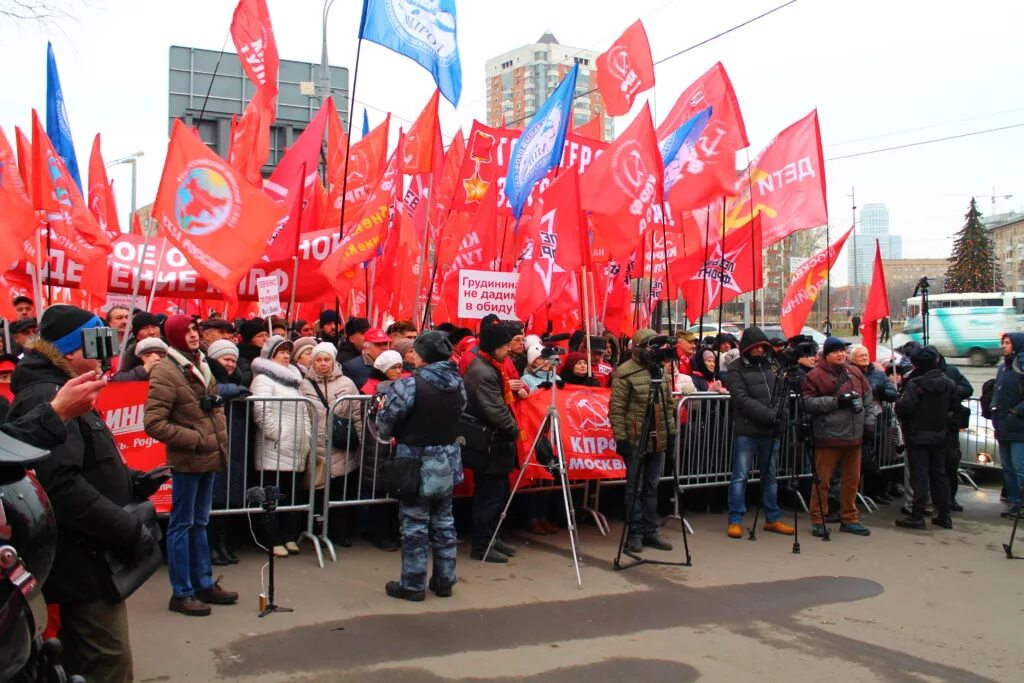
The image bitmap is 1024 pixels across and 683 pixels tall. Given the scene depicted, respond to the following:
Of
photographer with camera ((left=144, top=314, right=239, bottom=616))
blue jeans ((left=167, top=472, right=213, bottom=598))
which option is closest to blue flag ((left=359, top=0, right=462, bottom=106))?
photographer with camera ((left=144, top=314, right=239, bottom=616))

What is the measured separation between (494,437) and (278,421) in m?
1.72

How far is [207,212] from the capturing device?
8023 millimetres

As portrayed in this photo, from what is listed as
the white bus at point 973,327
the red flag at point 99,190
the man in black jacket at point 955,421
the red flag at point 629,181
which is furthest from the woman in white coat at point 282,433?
the white bus at point 973,327

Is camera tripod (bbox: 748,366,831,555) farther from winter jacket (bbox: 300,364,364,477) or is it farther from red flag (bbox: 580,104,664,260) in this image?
winter jacket (bbox: 300,364,364,477)

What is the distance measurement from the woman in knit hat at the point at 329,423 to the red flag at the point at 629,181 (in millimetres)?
3236

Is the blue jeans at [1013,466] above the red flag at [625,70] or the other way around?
the other way around

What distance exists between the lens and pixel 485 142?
40.2ft

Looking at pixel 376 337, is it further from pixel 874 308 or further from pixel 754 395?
pixel 874 308

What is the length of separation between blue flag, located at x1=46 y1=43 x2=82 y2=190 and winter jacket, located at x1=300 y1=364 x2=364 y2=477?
566 cm

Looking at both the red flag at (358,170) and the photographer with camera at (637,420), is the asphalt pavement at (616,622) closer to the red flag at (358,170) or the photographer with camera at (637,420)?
the photographer with camera at (637,420)

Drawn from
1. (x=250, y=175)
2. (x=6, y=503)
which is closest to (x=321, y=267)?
(x=250, y=175)

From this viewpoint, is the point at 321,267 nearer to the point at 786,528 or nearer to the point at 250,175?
the point at 250,175

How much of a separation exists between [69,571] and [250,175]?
9.90 m

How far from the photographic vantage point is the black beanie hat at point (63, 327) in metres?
3.78
